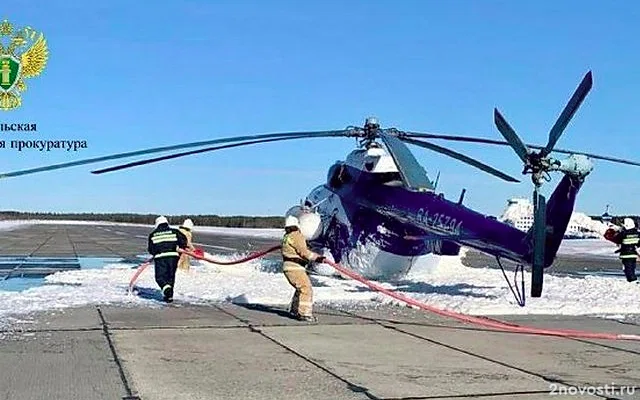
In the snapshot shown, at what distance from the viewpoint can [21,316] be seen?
11.7m

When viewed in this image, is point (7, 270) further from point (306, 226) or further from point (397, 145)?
point (397, 145)

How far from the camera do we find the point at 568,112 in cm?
1200

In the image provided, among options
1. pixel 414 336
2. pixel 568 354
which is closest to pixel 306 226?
pixel 414 336

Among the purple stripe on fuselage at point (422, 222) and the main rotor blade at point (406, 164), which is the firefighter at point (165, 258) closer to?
the main rotor blade at point (406, 164)

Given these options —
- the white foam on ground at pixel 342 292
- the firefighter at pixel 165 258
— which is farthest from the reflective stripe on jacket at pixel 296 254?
the firefighter at pixel 165 258

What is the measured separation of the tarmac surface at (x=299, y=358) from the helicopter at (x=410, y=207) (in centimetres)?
160

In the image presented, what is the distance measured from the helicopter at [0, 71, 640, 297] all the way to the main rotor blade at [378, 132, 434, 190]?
0.07 ft

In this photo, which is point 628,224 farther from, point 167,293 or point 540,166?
point 167,293

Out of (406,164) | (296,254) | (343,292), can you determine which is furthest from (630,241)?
(296,254)

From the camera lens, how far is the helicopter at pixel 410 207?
12.4 metres

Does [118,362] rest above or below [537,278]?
below

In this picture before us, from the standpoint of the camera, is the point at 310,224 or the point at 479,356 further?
the point at 310,224

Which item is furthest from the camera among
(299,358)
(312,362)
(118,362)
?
(299,358)

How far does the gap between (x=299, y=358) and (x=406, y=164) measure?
681 centimetres
